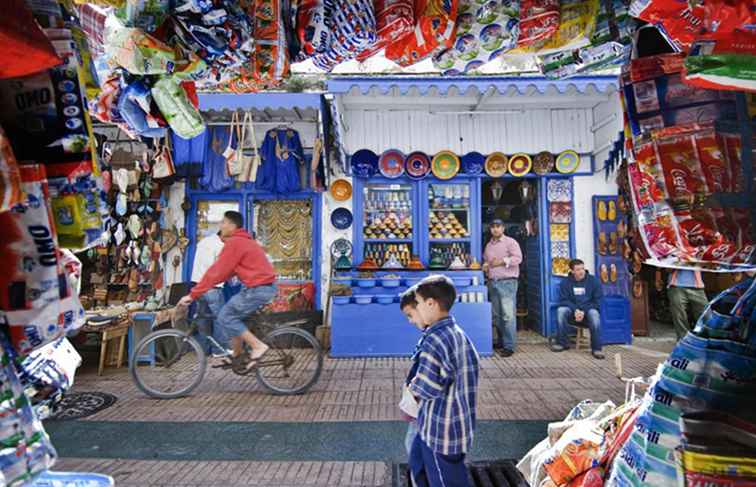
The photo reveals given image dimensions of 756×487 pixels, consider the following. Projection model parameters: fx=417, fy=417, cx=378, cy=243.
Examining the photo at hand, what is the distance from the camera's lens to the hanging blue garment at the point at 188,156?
764cm

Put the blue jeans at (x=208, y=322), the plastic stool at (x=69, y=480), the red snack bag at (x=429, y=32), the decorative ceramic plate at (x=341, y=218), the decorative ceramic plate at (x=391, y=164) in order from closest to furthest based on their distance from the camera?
the plastic stool at (x=69, y=480) → the red snack bag at (x=429, y=32) → the blue jeans at (x=208, y=322) → the decorative ceramic plate at (x=341, y=218) → the decorative ceramic plate at (x=391, y=164)

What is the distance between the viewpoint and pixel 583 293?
22.4 feet

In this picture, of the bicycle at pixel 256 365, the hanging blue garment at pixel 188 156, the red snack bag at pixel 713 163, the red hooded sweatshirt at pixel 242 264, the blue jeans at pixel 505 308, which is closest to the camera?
the red snack bag at pixel 713 163

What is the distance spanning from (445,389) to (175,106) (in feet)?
6.79

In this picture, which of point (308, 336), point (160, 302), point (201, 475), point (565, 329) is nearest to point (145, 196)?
point (160, 302)

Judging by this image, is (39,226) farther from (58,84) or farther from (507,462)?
(507,462)

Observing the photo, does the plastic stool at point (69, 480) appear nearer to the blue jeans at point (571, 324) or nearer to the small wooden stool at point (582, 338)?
the blue jeans at point (571, 324)

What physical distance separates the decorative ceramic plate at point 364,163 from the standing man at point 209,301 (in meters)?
2.87

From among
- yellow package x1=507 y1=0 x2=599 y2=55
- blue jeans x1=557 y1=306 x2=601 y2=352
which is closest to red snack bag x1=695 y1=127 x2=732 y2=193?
yellow package x1=507 y1=0 x2=599 y2=55

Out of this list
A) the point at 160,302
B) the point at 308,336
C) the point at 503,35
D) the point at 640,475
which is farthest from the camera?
the point at 160,302

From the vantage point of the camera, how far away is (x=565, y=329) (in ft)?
22.8

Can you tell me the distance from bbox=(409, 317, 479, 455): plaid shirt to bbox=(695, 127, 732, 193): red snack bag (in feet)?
4.80

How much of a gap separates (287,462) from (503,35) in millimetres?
3441

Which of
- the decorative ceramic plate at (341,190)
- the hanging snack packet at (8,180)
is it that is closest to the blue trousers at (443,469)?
the hanging snack packet at (8,180)
